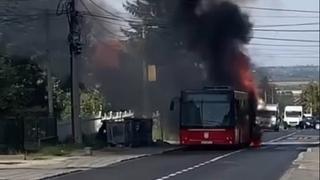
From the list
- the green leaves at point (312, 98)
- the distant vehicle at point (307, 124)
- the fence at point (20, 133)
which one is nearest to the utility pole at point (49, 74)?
the fence at point (20, 133)

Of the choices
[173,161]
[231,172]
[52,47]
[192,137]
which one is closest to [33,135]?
[52,47]

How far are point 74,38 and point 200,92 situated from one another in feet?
21.8

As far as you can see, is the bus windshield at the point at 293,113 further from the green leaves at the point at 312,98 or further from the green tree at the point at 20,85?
the green tree at the point at 20,85

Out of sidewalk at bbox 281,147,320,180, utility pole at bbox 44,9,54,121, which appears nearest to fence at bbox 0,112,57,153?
utility pole at bbox 44,9,54,121

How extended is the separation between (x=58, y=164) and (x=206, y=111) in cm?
1097

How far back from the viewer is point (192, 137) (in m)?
38.4

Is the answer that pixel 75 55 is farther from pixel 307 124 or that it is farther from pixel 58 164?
pixel 307 124

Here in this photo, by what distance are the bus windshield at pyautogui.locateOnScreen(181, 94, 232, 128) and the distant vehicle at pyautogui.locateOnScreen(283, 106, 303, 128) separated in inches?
2479

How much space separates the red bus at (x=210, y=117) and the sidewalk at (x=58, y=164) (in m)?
1.59

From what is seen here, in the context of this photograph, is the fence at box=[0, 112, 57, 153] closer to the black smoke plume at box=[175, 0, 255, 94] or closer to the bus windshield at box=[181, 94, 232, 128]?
the bus windshield at box=[181, 94, 232, 128]

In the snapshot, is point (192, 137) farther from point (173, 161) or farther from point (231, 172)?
point (231, 172)

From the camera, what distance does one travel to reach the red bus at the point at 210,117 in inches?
1499

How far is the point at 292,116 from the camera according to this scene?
10231 centimetres

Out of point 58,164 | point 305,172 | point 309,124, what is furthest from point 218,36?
point 309,124
